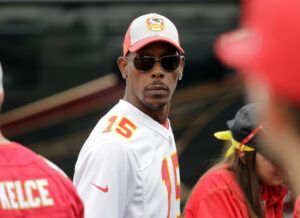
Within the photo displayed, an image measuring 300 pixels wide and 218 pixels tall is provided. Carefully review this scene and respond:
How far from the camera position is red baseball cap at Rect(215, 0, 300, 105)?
930 mm

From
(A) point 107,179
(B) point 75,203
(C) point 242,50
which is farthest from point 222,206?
(C) point 242,50

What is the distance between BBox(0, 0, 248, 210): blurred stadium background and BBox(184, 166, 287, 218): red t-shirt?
3682 millimetres

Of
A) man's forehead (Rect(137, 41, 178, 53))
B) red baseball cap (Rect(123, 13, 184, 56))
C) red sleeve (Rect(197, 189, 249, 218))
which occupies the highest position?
red baseball cap (Rect(123, 13, 184, 56))

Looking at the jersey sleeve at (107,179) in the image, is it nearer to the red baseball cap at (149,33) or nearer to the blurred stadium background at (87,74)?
the red baseball cap at (149,33)

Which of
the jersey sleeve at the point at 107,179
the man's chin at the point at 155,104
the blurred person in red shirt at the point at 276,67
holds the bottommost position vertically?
the jersey sleeve at the point at 107,179

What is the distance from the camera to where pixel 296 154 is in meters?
0.98

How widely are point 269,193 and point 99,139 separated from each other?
116cm

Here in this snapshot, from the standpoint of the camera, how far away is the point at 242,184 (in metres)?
3.26

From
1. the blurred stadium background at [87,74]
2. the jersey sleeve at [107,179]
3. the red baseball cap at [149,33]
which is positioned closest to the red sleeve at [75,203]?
the jersey sleeve at [107,179]

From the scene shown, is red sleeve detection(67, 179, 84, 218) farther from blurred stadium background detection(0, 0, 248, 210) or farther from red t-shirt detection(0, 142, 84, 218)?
blurred stadium background detection(0, 0, 248, 210)

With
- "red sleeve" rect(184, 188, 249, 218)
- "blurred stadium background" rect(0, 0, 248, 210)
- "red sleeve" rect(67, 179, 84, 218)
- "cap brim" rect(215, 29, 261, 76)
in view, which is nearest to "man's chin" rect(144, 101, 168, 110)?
"red sleeve" rect(184, 188, 249, 218)

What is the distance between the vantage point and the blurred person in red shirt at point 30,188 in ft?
6.38

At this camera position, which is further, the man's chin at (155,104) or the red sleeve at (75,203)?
the man's chin at (155,104)

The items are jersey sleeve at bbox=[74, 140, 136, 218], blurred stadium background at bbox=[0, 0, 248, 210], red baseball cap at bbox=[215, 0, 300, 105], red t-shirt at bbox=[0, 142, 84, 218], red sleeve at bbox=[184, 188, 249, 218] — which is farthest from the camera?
blurred stadium background at bbox=[0, 0, 248, 210]
